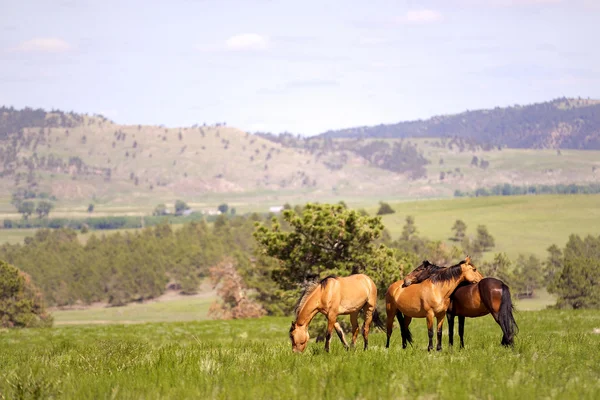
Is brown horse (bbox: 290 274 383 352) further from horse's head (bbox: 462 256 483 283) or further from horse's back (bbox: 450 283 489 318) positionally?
horse's head (bbox: 462 256 483 283)

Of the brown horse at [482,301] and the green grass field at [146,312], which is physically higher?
the brown horse at [482,301]

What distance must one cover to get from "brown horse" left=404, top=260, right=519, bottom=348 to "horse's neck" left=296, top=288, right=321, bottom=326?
6.40 feet

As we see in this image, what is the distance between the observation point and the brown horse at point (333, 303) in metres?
14.2

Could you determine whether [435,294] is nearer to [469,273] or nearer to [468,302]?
[468,302]

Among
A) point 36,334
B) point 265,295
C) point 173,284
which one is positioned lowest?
point 173,284

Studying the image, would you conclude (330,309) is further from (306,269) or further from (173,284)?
(173,284)

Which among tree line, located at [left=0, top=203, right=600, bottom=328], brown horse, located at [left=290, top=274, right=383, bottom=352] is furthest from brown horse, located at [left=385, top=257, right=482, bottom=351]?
tree line, located at [left=0, top=203, right=600, bottom=328]

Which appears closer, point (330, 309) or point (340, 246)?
point (330, 309)

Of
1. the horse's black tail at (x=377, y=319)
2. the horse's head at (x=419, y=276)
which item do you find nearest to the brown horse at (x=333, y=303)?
the horse's head at (x=419, y=276)

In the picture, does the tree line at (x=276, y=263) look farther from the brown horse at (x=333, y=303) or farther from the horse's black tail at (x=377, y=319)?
the brown horse at (x=333, y=303)

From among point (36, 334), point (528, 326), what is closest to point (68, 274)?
point (36, 334)

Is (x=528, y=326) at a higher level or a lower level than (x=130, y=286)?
higher

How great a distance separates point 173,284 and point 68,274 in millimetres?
30056

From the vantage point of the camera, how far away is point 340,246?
41.6 meters
